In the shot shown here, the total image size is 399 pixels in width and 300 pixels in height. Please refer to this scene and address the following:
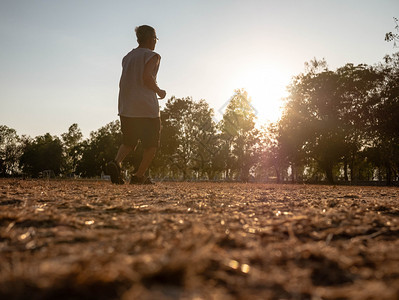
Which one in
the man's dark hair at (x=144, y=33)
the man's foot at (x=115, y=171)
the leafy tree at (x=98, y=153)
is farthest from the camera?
the leafy tree at (x=98, y=153)

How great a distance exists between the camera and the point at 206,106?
167ft

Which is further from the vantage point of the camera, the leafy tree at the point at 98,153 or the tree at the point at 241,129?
the leafy tree at the point at 98,153

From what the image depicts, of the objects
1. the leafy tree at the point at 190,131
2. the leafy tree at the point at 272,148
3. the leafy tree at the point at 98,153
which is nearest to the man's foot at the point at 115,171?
the leafy tree at the point at 272,148

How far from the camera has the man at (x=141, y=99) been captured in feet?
23.2

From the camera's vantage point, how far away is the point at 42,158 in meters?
70.0

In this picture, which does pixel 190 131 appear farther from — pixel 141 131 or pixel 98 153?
pixel 141 131

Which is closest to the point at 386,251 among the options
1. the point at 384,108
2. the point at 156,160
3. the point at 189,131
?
the point at 384,108

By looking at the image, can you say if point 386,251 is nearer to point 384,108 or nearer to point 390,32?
point 390,32

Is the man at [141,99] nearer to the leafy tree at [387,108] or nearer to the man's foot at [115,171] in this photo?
the man's foot at [115,171]

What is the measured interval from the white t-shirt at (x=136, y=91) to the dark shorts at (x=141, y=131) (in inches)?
4.1

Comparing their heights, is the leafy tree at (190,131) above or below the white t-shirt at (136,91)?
above

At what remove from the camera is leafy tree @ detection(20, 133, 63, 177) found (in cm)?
7000

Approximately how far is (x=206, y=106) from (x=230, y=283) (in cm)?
5023

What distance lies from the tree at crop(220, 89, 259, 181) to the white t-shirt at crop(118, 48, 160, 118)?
38.2 m
